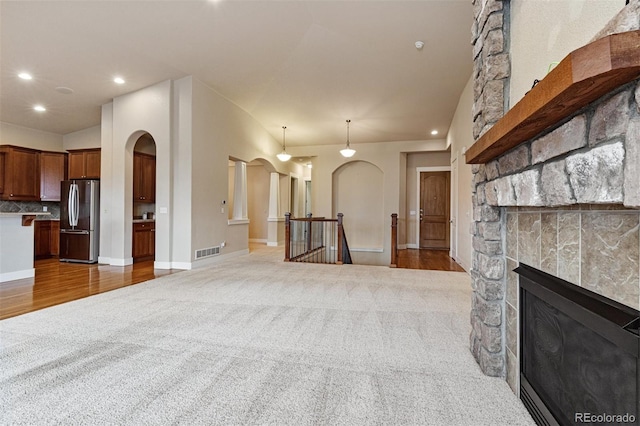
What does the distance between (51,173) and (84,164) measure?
1234mm

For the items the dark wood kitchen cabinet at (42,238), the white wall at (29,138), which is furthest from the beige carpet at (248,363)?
the white wall at (29,138)

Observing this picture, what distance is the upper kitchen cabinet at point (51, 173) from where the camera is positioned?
709 centimetres

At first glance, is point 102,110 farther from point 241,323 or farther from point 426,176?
point 426,176

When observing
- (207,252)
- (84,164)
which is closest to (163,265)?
(207,252)

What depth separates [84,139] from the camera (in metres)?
7.63

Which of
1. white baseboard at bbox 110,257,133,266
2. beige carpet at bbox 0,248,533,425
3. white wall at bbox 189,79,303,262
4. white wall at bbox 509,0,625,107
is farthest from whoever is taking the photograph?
white baseboard at bbox 110,257,133,266

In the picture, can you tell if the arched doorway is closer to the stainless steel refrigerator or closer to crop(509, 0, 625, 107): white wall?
the stainless steel refrigerator

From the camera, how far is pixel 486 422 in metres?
1.49

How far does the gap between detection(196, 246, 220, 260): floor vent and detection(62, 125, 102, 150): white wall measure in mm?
4260

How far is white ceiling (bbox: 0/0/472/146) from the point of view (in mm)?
A: 3775

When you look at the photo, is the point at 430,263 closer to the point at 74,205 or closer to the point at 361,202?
the point at 361,202

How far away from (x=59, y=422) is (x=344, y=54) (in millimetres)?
5040

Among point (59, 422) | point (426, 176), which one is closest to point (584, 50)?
point (59, 422)

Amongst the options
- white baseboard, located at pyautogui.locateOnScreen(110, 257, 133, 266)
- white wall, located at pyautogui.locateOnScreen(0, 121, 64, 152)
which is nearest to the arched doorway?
white baseboard, located at pyautogui.locateOnScreen(110, 257, 133, 266)
